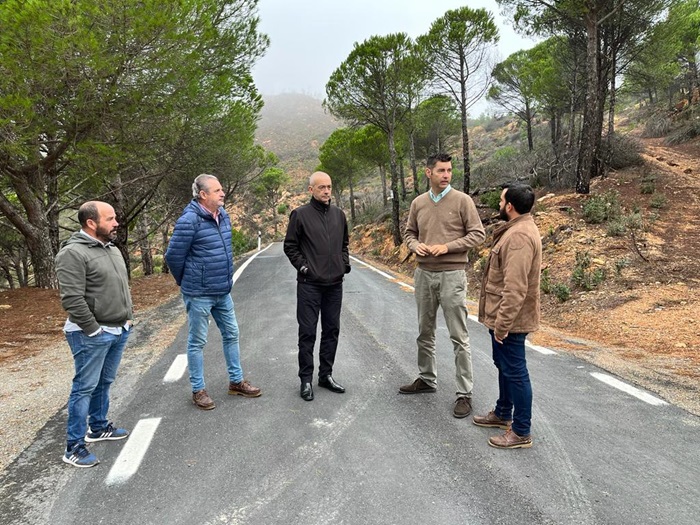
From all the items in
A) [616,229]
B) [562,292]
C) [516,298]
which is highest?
[516,298]

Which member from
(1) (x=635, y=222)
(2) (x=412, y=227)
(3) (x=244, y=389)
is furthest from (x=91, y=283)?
(1) (x=635, y=222)

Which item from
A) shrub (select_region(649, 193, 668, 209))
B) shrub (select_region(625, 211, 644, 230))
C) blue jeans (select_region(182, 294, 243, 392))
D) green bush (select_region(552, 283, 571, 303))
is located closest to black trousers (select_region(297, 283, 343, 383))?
blue jeans (select_region(182, 294, 243, 392))

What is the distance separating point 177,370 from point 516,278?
11.8 ft

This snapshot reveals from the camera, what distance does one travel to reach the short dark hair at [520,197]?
3086 millimetres

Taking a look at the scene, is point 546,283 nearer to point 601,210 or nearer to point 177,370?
point 601,210

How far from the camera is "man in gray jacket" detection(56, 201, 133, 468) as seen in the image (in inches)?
117

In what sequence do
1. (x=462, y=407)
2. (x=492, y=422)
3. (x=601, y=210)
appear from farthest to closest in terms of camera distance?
1. (x=601, y=210)
2. (x=462, y=407)
3. (x=492, y=422)

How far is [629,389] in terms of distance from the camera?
4156 millimetres

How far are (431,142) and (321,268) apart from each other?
103 ft

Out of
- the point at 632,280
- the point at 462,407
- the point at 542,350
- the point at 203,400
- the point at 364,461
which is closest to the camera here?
the point at 364,461

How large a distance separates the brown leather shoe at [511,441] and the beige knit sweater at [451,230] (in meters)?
1.43

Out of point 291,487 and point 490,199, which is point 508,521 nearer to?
point 291,487

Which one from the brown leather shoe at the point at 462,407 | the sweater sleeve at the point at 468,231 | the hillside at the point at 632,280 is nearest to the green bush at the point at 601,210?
the hillside at the point at 632,280

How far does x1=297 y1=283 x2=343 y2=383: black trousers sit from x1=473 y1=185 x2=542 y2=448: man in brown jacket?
1568mm
